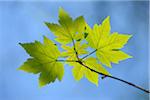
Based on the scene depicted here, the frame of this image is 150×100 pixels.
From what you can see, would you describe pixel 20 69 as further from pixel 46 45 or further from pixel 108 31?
pixel 108 31

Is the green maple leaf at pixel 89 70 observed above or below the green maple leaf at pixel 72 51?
below

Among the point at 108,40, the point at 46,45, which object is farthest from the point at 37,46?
the point at 108,40

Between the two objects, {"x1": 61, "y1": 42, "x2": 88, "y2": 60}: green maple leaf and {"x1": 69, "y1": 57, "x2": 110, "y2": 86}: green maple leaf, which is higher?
{"x1": 61, "y1": 42, "x2": 88, "y2": 60}: green maple leaf

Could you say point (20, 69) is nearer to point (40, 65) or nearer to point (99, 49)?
point (40, 65)

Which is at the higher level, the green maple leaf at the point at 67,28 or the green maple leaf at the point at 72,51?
the green maple leaf at the point at 67,28
